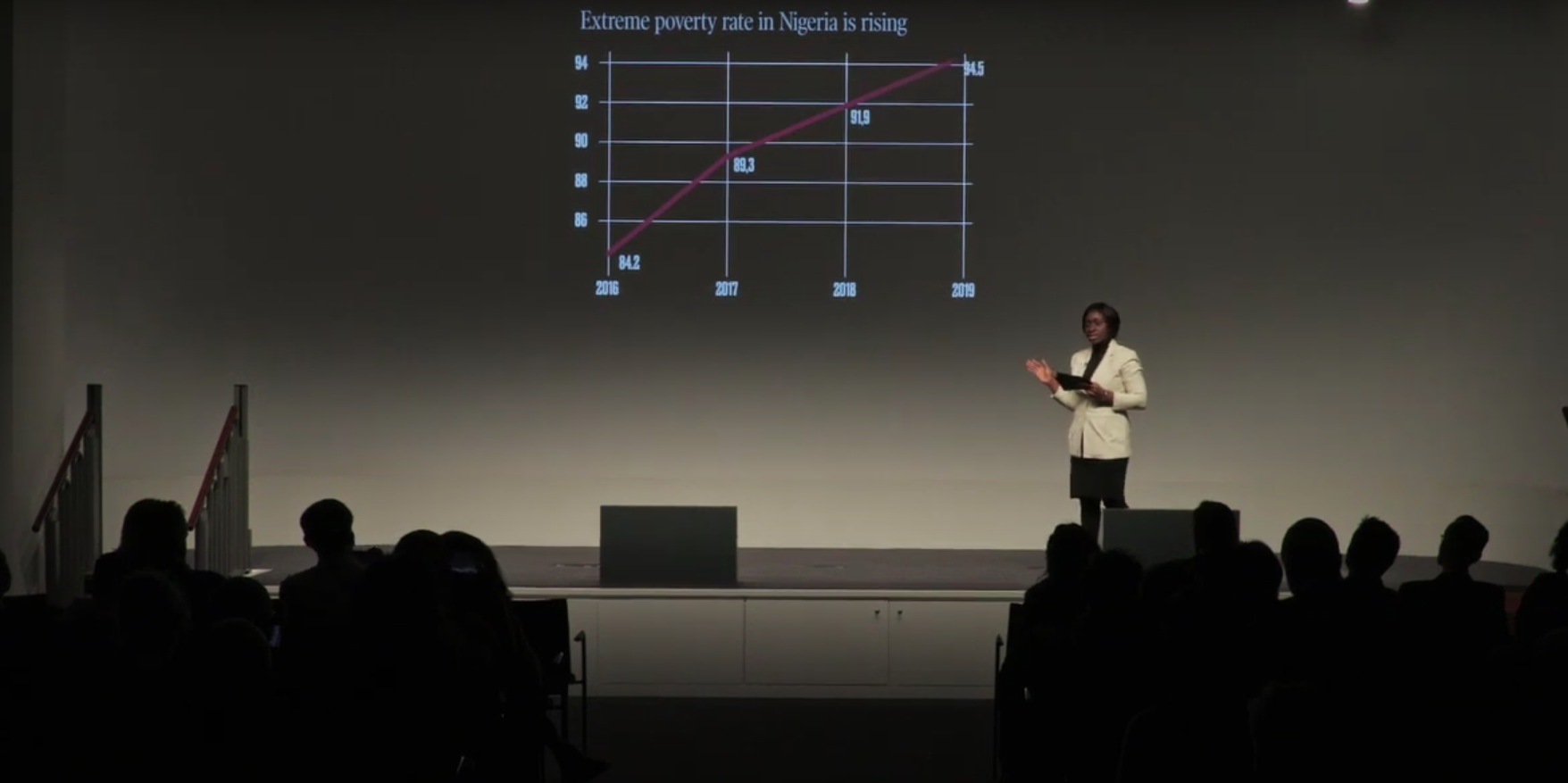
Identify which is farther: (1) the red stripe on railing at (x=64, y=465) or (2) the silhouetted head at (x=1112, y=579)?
(1) the red stripe on railing at (x=64, y=465)

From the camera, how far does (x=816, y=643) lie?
623cm

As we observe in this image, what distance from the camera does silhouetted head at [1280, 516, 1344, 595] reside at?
3.67 metres

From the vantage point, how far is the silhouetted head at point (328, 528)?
4.29m

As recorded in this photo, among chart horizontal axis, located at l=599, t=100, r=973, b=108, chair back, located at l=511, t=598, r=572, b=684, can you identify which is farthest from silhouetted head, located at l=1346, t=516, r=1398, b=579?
chart horizontal axis, located at l=599, t=100, r=973, b=108

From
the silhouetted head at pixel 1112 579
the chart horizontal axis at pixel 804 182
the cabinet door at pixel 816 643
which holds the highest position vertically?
the chart horizontal axis at pixel 804 182

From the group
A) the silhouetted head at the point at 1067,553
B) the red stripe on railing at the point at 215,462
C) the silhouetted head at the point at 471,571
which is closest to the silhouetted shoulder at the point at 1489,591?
the silhouetted head at the point at 1067,553

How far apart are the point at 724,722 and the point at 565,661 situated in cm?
121

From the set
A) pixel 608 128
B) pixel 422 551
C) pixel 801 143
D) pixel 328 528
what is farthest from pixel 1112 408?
pixel 422 551

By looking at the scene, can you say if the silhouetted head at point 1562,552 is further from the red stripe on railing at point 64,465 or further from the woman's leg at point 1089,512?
the red stripe on railing at point 64,465

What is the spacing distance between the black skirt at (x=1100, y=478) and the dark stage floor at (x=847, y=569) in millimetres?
401

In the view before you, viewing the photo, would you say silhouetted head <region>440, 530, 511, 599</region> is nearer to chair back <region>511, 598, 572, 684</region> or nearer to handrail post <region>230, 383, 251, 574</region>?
chair back <region>511, 598, 572, 684</region>

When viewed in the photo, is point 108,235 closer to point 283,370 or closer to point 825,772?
point 283,370

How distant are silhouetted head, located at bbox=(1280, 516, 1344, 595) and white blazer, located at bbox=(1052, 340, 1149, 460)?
114 inches

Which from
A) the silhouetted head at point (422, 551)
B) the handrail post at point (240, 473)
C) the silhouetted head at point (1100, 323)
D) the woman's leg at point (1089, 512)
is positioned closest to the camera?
the silhouetted head at point (422, 551)
